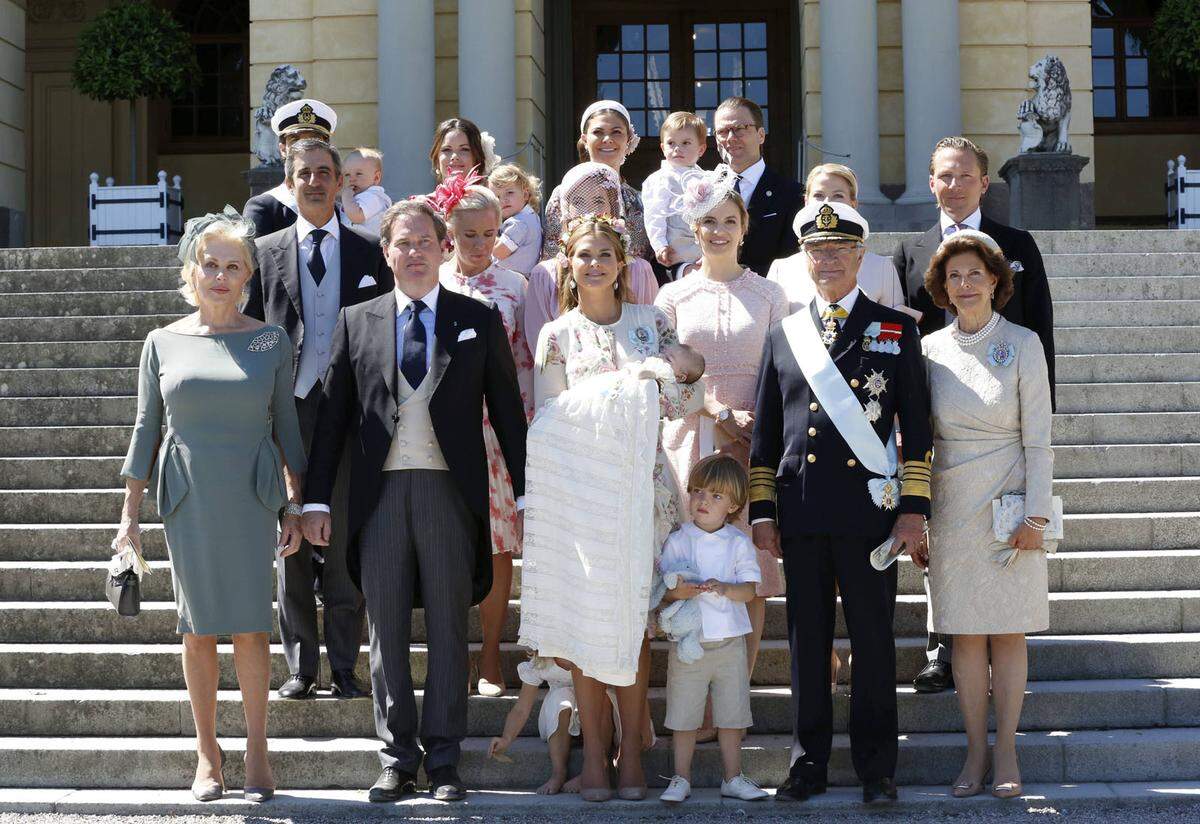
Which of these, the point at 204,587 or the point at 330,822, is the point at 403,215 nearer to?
the point at 204,587

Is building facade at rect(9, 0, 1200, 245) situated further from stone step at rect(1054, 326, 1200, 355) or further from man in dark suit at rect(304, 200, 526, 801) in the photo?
man in dark suit at rect(304, 200, 526, 801)

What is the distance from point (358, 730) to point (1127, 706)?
9.94 ft

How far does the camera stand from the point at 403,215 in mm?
5496

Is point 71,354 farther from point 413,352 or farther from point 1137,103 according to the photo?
point 1137,103

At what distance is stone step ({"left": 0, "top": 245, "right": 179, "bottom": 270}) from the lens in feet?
34.1

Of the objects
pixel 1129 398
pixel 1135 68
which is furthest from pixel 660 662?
Result: pixel 1135 68

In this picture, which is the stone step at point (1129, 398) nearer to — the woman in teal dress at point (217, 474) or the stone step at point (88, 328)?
the woman in teal dress at point (217, 474)

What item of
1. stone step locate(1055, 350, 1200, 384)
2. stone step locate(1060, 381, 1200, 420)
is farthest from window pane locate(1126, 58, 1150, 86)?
stone step locate(1060, 381, 1200, 420)

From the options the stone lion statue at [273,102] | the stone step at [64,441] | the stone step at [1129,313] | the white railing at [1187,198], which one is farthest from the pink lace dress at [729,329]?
the white railing at [1187,198]

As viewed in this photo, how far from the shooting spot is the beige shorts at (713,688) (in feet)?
17.6

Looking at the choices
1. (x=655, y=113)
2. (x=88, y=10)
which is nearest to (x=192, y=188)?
(x=88, y=10)

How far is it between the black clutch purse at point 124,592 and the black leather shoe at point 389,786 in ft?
3.48

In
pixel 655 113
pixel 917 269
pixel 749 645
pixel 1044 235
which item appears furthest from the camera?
pixel 655 113

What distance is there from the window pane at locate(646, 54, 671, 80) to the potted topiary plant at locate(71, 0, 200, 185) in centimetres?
546
